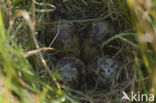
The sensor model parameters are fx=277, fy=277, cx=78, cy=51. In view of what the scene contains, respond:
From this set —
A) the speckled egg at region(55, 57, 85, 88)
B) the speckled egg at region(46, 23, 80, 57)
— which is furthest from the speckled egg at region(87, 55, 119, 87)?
the speckled egg at region(46, 23, 80, 57)

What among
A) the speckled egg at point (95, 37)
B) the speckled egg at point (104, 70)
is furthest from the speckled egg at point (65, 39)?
the speckled egg at point (104, 70)

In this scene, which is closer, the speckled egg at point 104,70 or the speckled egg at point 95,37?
the speckled egg at point 104,70

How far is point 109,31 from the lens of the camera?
78.7 inches

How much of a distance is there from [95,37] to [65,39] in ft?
0.73

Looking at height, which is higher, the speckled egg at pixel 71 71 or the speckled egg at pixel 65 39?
the speckled egg at pixel 65 39

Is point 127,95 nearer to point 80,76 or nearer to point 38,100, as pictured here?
point 80,76

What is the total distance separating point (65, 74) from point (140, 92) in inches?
20.6

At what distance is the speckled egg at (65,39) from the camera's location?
80.3 inches

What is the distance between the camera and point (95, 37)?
2006mm

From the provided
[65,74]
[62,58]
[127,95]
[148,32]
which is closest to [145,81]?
[127,95]

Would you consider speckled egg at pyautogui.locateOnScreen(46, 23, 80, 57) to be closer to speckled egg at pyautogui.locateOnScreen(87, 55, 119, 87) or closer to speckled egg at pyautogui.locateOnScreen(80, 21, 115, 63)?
speckled egg at pyautogui.locateOnScreen(80, 21, 115, 63)

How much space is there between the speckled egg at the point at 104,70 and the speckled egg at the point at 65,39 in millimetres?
222

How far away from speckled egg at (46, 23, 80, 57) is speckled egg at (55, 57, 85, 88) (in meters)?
0.12

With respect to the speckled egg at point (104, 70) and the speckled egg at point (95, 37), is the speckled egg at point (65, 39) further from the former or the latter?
the speckled egg at point (104, 70)
